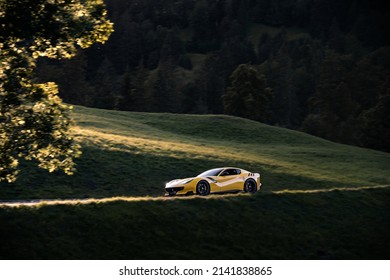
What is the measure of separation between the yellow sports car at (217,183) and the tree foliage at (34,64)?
7286 millimetres

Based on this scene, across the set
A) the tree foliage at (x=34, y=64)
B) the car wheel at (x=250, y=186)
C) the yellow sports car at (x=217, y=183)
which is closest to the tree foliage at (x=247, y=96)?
the car wheel at (x=250, y=186)

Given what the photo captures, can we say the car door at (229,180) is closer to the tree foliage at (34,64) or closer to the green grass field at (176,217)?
the green grass field at (176,217)

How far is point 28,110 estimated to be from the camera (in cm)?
2355

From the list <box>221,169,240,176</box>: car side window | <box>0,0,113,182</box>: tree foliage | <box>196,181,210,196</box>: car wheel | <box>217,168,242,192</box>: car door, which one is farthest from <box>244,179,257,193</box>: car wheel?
<box>0,0,113,182</box>: tree foliage

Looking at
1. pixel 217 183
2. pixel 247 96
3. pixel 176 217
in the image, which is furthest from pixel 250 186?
pixel 247 96

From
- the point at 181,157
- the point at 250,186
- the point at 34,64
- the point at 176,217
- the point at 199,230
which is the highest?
the point at 34,64

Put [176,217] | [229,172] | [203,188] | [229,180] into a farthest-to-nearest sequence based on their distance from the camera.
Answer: [229,172] → [229,180] → [203,188] → [176,217]

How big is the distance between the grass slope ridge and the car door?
1040 cm

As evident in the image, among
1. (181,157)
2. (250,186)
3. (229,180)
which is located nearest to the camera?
(229,180)

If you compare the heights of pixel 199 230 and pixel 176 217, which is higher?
pixel 176 217

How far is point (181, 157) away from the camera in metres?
53.1

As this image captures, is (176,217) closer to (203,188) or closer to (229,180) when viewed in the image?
(203,188)

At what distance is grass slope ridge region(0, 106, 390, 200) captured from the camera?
42.3 metres

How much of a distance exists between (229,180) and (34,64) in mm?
12308
